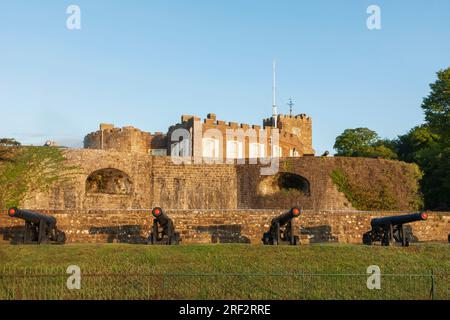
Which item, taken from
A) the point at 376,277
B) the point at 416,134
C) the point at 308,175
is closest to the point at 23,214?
A: the point at 376,277

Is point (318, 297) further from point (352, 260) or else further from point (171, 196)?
point (171, 196)

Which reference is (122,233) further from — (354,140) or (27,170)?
(354,140)

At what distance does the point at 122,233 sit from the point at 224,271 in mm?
7750

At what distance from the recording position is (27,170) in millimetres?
26953

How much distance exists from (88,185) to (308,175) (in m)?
12.5

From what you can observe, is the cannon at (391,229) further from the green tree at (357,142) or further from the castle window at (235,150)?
the green tree at (357,142)

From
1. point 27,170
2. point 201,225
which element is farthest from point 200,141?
point 201,225

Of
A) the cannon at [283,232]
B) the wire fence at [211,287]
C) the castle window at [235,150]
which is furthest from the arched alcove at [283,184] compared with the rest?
the wire fence at [211,287]

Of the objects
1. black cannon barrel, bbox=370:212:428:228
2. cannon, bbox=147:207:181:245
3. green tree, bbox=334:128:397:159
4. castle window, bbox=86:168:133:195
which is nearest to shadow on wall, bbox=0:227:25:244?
cannon, bbox=147:207:181:245

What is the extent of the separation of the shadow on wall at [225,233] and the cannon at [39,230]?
5.77 meters

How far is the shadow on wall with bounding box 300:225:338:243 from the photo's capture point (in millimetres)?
22781

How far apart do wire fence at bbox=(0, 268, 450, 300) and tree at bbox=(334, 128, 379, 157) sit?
35870mm

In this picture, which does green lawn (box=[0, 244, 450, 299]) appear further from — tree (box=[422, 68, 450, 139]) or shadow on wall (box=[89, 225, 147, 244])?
tree (box=[422, 68, 450, 139])

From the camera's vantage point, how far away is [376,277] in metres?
13.8
